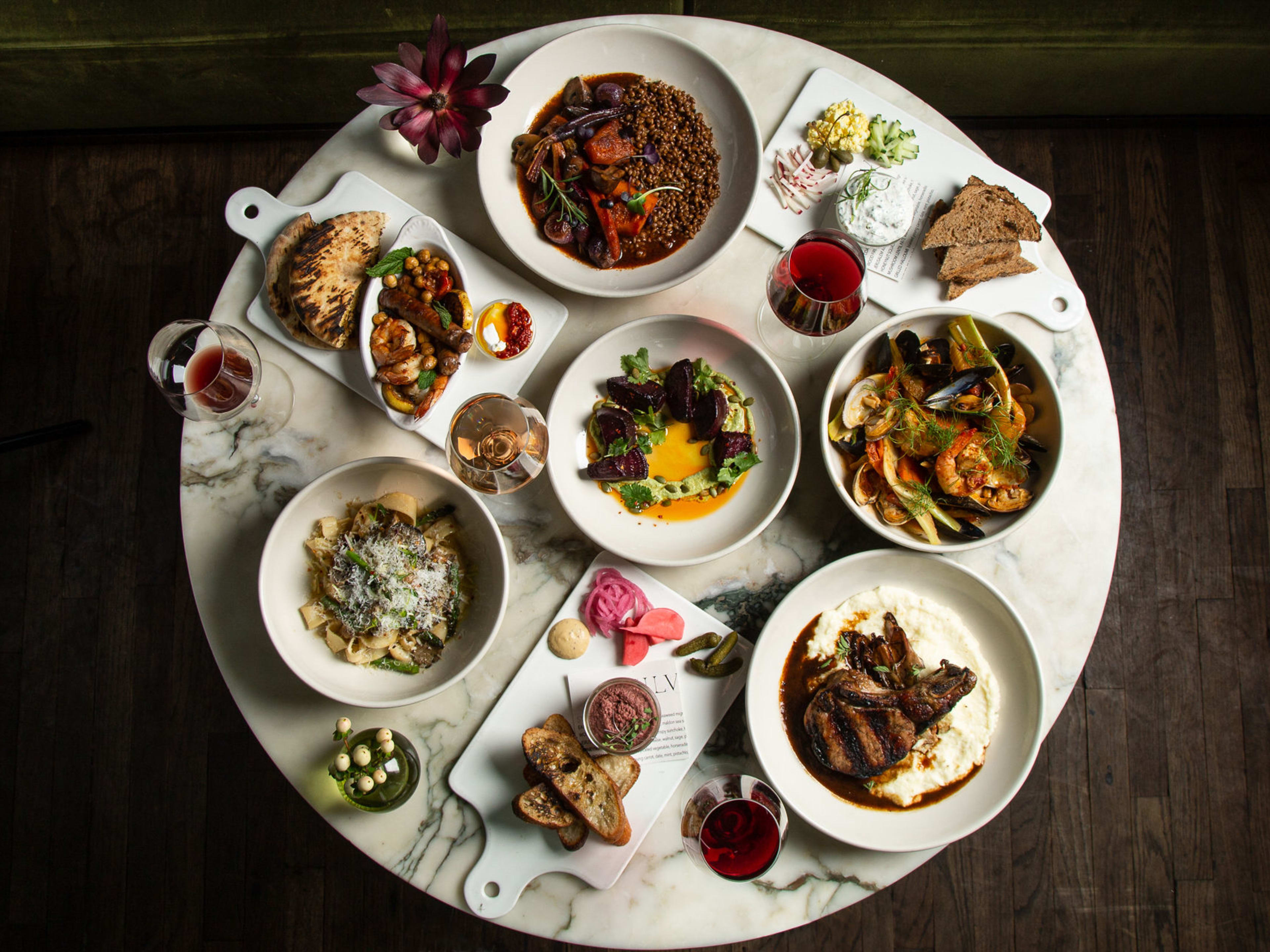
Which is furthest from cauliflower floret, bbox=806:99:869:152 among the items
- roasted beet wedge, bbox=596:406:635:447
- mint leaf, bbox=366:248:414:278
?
mint leaf, bbox=366:248:414:278

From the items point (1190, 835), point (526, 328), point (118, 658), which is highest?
point (526, 328)

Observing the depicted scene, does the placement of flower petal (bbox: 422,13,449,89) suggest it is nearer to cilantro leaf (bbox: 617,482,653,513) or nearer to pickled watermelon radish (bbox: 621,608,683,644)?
cilantro leaf (bbox: 617,482,653,513)

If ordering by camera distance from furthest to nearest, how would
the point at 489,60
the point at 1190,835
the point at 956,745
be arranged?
1. the point at 1190,835
2. the point at 956,745
3. the point at 489,60

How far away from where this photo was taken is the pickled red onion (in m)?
2.20

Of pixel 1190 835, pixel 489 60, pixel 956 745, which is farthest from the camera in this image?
pixel 1190 835

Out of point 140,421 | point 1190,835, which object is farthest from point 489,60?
point 1190,835

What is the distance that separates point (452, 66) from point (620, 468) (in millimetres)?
1182

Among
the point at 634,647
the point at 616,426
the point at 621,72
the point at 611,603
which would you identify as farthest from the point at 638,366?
the point at 621,72

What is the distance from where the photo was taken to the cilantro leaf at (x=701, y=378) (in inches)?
90.0

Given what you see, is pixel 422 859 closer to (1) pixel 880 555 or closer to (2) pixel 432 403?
(2) pixel 432 403

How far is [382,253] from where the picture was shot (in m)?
2.27

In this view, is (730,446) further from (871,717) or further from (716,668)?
(871,717)

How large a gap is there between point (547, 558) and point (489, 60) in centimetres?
136

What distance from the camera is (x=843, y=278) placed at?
7.09 ft
